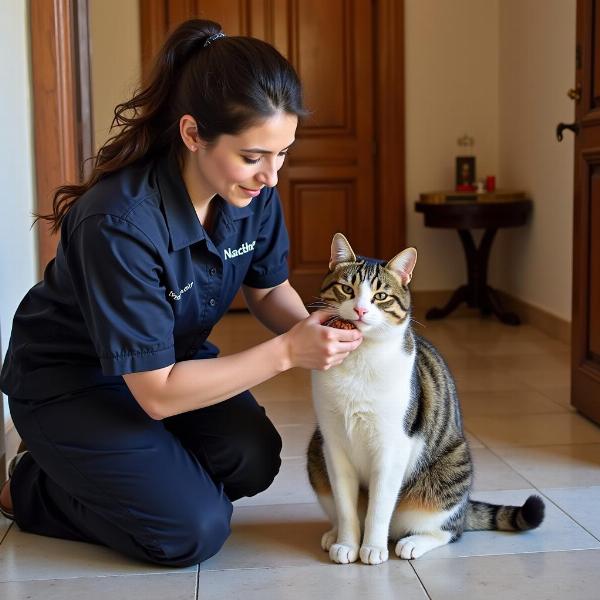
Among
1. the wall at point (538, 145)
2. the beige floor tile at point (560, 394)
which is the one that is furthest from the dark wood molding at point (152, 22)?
the beige floor tile at point (560, 394)

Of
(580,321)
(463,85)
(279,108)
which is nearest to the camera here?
(279,108)

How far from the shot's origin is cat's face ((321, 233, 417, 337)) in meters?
1.91

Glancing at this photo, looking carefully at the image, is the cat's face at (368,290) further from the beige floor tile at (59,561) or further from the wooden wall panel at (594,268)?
the wooden wall panel at (594,268)

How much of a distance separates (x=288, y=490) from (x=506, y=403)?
1.23 meters

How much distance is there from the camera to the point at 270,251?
2326 mm

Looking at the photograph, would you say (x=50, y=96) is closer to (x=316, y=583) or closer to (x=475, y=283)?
(x=316, y=583)

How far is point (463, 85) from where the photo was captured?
573 cm

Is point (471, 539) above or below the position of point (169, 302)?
below

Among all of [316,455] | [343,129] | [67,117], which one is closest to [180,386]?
[316,455]

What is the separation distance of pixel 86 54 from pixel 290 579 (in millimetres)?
2162

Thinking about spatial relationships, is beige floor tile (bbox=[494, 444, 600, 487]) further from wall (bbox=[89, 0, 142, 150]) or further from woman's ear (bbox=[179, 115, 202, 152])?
wall (bbox=[89, 0, 142, 150])

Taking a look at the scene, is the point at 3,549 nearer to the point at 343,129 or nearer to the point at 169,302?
the point at 169,302

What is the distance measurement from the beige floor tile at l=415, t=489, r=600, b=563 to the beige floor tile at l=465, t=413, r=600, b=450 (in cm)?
69

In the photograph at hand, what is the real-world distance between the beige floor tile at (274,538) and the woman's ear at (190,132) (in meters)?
0.89
